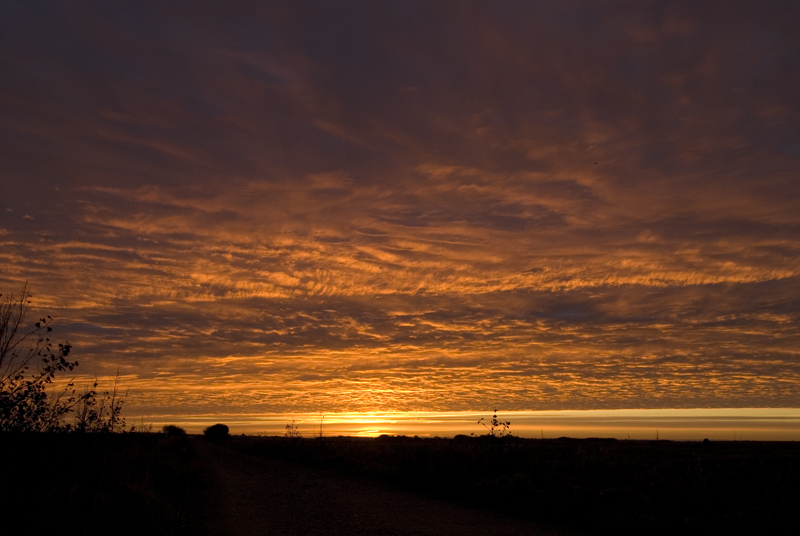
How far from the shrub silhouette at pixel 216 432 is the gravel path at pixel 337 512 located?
45.9 metres

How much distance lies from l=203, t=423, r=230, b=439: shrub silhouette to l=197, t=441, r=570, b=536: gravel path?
1808 inches

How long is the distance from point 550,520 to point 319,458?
45.8 ft

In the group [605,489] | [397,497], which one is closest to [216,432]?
[397,497]

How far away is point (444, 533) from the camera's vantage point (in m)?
11.2

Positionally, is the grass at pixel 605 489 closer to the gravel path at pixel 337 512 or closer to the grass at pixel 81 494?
the gravel path at pixel 337 512

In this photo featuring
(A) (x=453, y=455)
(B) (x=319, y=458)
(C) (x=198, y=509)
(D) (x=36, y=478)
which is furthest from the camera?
(B) (x=319, y=458)

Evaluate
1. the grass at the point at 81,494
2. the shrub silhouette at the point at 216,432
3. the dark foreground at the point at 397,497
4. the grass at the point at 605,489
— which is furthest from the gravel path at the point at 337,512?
the shrub silhouette at the point at 216,432

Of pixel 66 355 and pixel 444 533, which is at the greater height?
pixel 66 355

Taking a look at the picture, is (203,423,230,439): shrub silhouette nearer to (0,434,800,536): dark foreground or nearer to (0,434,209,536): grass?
(0,434,800,536): dark foreground

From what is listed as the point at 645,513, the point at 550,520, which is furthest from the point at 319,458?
the point at 645,513

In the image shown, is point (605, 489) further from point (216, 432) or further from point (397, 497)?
point (216, 432)

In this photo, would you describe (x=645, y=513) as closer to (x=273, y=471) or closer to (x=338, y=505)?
(x=338, y=505)

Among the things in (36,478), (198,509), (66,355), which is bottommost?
(198,509)

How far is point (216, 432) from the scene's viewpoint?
2463 inches
